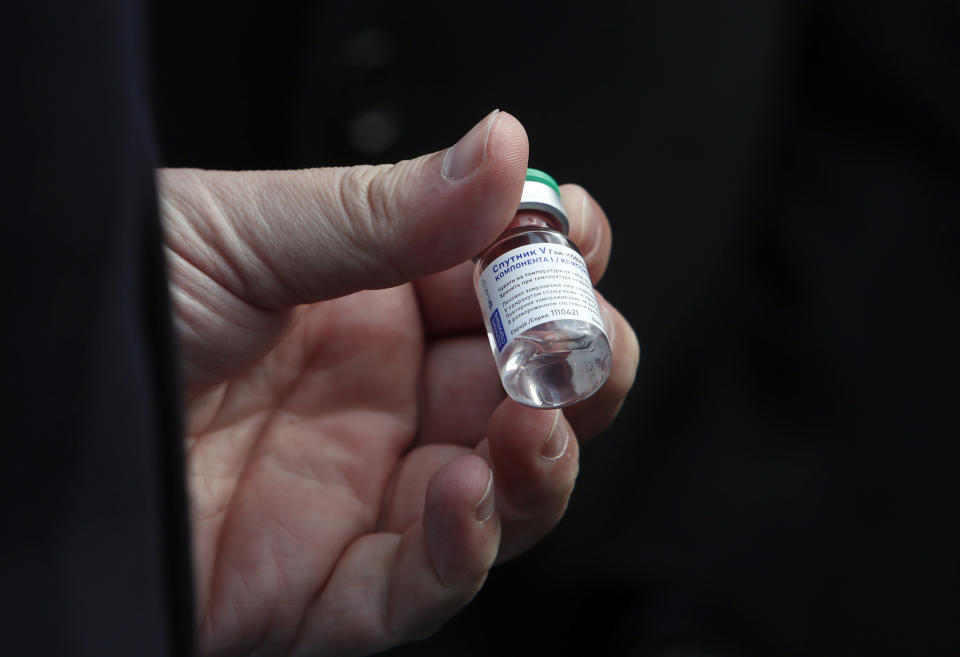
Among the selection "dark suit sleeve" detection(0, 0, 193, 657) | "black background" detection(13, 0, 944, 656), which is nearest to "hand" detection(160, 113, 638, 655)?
"black background" detection(13, 0, 944, 656)

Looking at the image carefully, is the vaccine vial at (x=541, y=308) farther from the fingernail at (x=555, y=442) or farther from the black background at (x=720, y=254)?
the black background at (x=720, y=254)

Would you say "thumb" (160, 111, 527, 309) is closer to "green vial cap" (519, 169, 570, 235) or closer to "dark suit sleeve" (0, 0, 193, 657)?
"green vial cap" (519, 169, 570, 235)

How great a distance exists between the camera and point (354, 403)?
4.33 feet

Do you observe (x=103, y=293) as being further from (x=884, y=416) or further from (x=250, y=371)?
(x=884, y=416)

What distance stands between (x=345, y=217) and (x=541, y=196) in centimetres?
27

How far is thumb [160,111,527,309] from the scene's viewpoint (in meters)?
0.91

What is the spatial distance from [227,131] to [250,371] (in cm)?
70

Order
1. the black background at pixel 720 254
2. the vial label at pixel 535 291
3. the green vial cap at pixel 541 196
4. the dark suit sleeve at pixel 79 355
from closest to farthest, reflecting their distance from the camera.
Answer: the dark suit sleeve at pixel 79 355, the vial label at pixel 535 291, the green vial cap at pixel 541 196, the black background at pixel 720 254

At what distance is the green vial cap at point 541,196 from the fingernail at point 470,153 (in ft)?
0.36

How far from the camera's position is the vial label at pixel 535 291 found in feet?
2.87

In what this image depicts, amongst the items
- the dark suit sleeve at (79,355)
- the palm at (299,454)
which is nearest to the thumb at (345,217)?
the palm at (299,454)

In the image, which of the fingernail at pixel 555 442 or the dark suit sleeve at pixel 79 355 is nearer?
the dark suit sleeve at pixel 79 355

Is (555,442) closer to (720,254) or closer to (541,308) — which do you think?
(541,308)

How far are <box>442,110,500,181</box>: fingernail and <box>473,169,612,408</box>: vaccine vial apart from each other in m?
0.12
